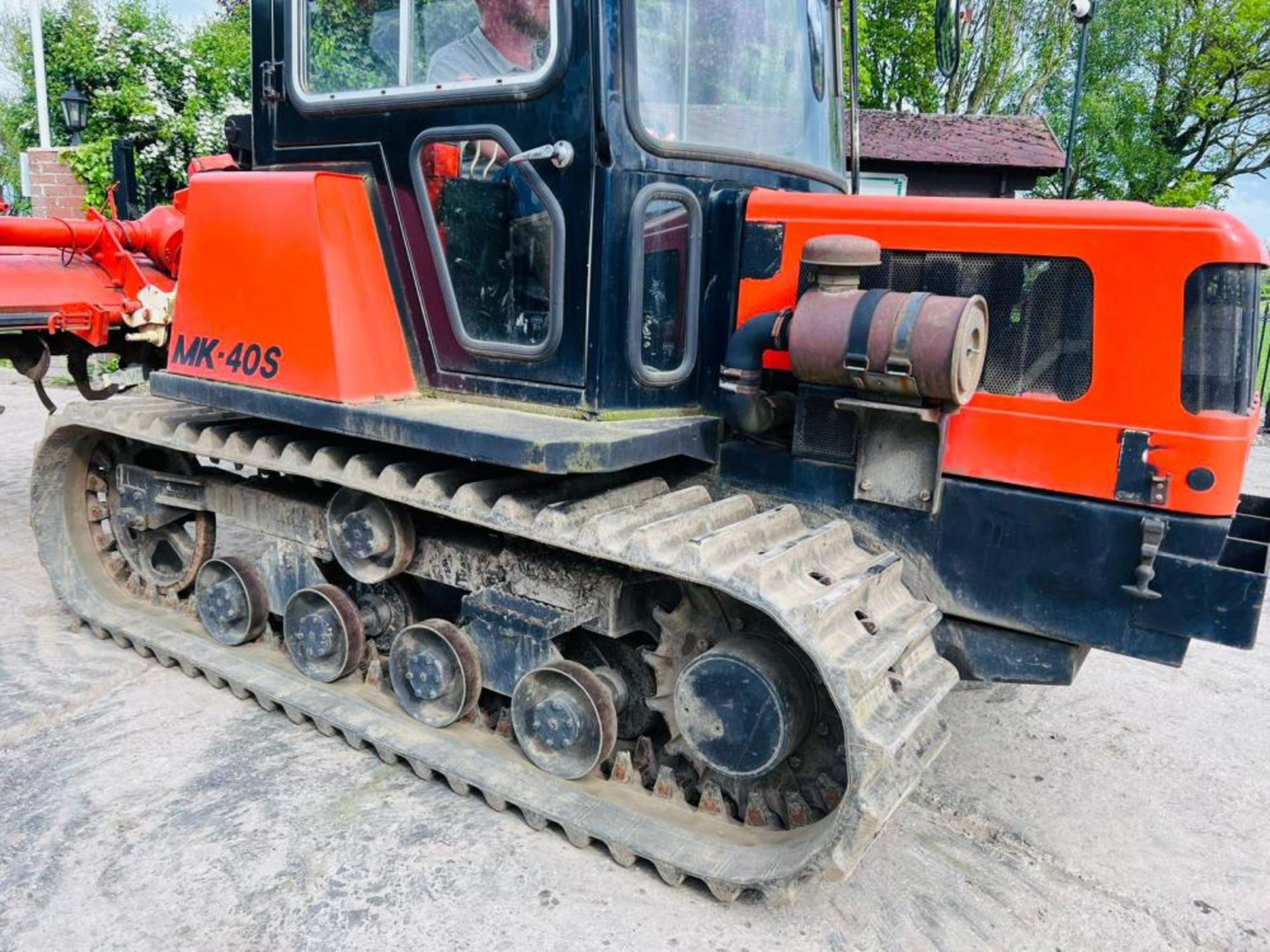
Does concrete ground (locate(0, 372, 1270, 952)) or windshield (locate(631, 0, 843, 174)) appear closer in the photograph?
concrete ground (locate(0, 372, 1270, 952))

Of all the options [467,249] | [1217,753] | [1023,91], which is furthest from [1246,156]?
[467,249]

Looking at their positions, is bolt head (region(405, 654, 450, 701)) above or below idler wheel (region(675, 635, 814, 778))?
below

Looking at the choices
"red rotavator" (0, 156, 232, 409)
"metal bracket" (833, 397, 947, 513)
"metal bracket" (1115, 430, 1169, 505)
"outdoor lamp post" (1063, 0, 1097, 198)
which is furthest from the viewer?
"red rotavator" (0, 156, 232, 409)

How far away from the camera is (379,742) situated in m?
3.42

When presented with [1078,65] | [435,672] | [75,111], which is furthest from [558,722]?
[75,111]

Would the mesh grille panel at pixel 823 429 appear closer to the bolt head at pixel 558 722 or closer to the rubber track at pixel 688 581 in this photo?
the rubber track at pixel 688 581

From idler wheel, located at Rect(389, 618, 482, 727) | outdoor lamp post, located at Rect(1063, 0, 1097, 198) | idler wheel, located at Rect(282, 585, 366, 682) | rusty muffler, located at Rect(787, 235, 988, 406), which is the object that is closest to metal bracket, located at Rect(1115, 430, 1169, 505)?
rusty muffler, located at Rect(787, 235, 988, 406)

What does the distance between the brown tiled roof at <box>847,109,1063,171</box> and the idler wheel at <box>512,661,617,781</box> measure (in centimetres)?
1200

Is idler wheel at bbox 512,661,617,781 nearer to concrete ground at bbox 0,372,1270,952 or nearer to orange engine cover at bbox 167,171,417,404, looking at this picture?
concrete ground at bbox 0,372,1270,952

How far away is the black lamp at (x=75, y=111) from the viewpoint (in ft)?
40.5

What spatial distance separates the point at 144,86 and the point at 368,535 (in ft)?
42.4

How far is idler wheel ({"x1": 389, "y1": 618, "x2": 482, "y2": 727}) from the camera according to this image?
11.1ft

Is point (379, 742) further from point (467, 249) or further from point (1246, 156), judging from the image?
point (1246, 156)

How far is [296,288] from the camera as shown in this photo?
129 inches
